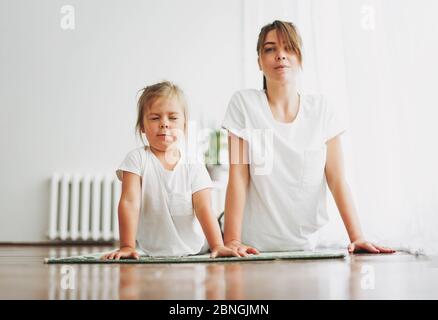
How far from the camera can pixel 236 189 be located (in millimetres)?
1317

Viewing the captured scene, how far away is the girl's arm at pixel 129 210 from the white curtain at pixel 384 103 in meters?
0.70

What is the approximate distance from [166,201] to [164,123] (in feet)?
0.63

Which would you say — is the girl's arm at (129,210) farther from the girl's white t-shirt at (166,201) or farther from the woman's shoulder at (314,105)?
the woman's shoulder at (314,105)

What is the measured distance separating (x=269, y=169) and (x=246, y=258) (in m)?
0.40

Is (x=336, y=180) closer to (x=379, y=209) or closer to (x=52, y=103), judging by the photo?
(x=379, y=209)

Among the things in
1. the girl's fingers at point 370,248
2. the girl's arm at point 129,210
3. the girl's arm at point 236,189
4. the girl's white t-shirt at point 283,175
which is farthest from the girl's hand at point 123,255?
the girl's fingers at point 370,248

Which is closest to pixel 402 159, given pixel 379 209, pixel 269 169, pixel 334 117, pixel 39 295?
pixel 379 209

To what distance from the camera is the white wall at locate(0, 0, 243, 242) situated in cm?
317

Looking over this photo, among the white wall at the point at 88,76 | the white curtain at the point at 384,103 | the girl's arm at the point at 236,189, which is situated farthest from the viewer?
the white wall at the point at 88,76

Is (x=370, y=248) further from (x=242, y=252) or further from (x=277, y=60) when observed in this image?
(x=277, y=60)

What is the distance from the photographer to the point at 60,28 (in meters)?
3.32

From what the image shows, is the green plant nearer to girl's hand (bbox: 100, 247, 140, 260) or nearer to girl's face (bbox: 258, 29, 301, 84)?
girl's face (bbox: 258, 29, 301, 84)

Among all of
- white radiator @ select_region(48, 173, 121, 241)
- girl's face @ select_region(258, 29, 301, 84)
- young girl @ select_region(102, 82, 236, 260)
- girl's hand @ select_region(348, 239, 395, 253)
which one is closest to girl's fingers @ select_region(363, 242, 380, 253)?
girl's hand @ select_region(348, 239, 395, 253)

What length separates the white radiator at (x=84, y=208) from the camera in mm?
3035
